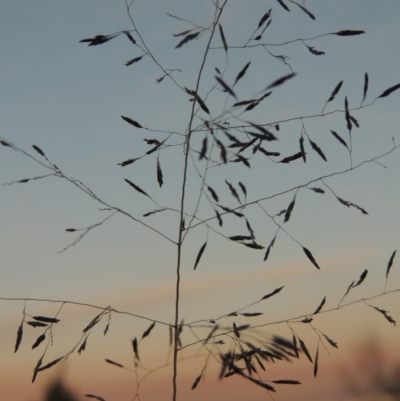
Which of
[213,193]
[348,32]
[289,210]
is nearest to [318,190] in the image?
[289,210]

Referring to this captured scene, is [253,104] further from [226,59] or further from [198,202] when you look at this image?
[198,202]

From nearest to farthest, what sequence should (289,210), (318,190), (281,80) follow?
(281,80) → (318,190) → (289,210)

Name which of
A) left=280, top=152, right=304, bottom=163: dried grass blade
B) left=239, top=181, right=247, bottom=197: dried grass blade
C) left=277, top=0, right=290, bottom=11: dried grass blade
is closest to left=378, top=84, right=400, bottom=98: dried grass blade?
left=280, top=152, right=304, bottom=163: dried grass blade

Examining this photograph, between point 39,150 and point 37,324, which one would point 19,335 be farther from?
point 39,150

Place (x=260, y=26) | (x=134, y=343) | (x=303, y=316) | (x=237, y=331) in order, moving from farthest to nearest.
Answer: (x=260, y=26)
(x=303, y=316)
(x=134, y=343)
(x=237, y=331)

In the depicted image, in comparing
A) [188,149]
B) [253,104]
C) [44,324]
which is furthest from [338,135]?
[44,324]

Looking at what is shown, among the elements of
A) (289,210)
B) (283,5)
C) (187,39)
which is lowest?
(289,210)

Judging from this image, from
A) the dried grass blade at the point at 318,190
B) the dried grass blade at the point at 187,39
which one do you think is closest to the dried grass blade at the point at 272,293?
the dried grass blade at the point at 318,190

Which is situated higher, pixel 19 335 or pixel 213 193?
pixel 213 193

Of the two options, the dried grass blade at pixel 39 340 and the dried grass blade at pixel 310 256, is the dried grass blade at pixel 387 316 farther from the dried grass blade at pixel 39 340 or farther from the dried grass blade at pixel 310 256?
the dried grass blade at pixel 39 340

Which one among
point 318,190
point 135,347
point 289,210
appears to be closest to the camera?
point 135,347

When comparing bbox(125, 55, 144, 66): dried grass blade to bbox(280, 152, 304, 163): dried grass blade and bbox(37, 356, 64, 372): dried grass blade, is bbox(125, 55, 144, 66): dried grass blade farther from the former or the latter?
bbox(37, 356, 64, 372): dried grass blade
